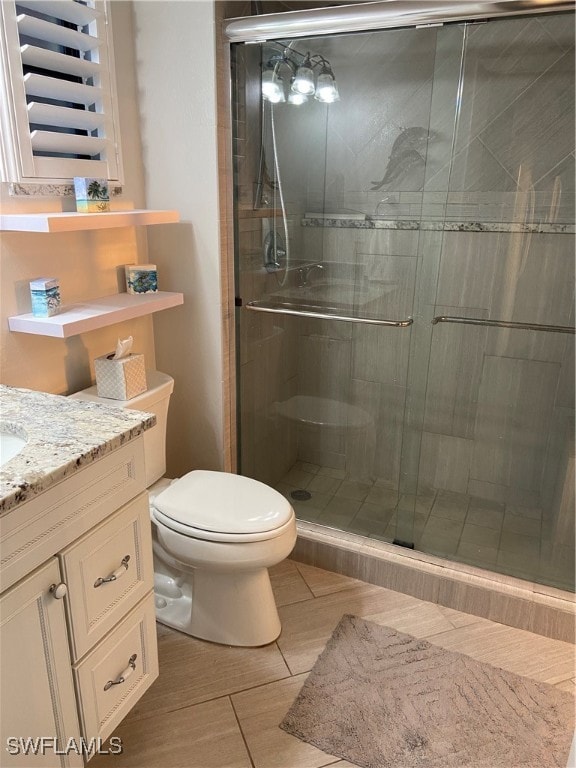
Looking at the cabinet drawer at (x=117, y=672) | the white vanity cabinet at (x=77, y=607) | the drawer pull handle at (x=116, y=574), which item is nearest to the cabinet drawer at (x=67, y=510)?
the white vanity cabinet at (x=77, y=607)

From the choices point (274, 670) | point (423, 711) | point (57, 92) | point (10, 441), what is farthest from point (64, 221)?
point (423, 711)

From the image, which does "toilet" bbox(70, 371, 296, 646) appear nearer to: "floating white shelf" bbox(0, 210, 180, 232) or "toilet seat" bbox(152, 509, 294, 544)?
"toilet seat" bbox(152, 509, 294, 544)

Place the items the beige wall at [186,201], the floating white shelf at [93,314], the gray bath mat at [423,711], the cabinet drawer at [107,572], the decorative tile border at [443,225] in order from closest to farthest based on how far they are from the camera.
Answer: the cabinet drawer at [107,572] < the gray bath mat at [423,711] < the floating white shelf at [93,314] < the beige wall at [186,201] < the decorative tile border at [443,225]

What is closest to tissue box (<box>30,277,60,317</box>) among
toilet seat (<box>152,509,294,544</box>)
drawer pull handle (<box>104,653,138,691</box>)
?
toilet seat (<box>152,509,294,544</box>)

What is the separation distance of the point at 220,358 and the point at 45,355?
0.64 metres

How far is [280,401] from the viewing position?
8.02 feet

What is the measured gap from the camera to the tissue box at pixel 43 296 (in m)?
1.56

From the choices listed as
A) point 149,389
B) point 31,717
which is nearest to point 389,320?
point 149,389

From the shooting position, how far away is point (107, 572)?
118 cm

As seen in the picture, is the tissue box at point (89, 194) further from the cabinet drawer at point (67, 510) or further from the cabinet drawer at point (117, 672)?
the cabinet drawer at point (117, 672)

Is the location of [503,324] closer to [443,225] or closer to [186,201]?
[443,225]

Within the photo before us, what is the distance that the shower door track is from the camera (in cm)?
157

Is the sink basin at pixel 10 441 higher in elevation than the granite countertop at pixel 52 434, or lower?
lower

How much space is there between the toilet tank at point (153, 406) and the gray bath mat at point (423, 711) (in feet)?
2.65
